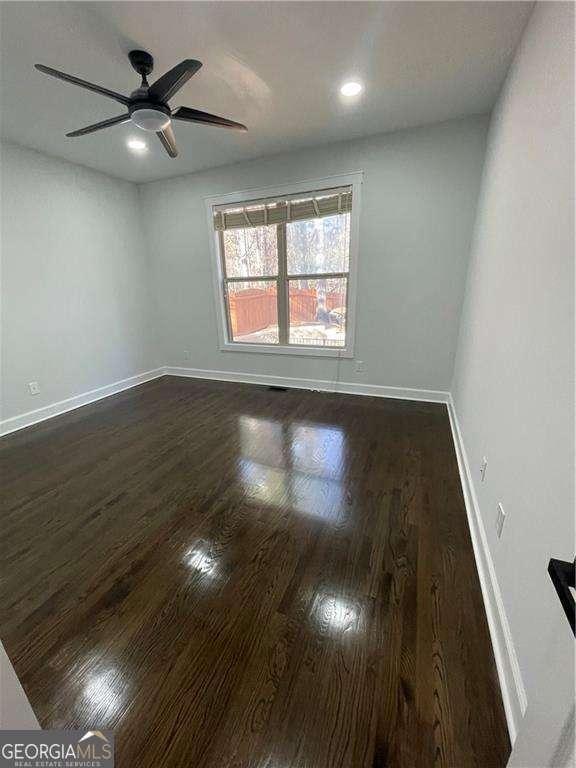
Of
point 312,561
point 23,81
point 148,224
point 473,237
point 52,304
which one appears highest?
point 23,81

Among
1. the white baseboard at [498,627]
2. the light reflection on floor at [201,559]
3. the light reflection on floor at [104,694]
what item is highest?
the white baseboard at [498,627]

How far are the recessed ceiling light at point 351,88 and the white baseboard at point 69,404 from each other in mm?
4144

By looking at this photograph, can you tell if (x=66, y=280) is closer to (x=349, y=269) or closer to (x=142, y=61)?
(x=142, y=61)

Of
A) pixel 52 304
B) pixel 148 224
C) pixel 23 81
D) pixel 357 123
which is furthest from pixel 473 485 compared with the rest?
pixel 148 224

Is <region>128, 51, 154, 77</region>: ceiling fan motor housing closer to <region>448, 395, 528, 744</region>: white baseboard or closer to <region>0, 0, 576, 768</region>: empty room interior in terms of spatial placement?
<region>0, 0, 576, 768</region>: empty room interior

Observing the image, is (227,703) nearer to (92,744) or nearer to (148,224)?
(92,744)

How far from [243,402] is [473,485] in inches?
100

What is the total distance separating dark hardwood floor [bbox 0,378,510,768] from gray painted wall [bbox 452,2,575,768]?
0.31 m

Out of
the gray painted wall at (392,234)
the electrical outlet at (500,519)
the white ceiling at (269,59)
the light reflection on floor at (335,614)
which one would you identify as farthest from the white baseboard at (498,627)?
the white ceiling at (269,59)

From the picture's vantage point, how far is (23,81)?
2.12 metres

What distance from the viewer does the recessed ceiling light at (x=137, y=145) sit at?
9.90ft

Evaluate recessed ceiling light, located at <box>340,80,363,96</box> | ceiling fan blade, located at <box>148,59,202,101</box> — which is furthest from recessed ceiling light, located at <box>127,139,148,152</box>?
recessed ceiling light, located at <box>340,80,363,96</box>

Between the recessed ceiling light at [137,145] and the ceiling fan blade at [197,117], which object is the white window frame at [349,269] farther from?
the ceiling fan blade at [197,117]

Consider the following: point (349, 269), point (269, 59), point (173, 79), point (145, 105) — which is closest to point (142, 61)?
point (145, 105)
